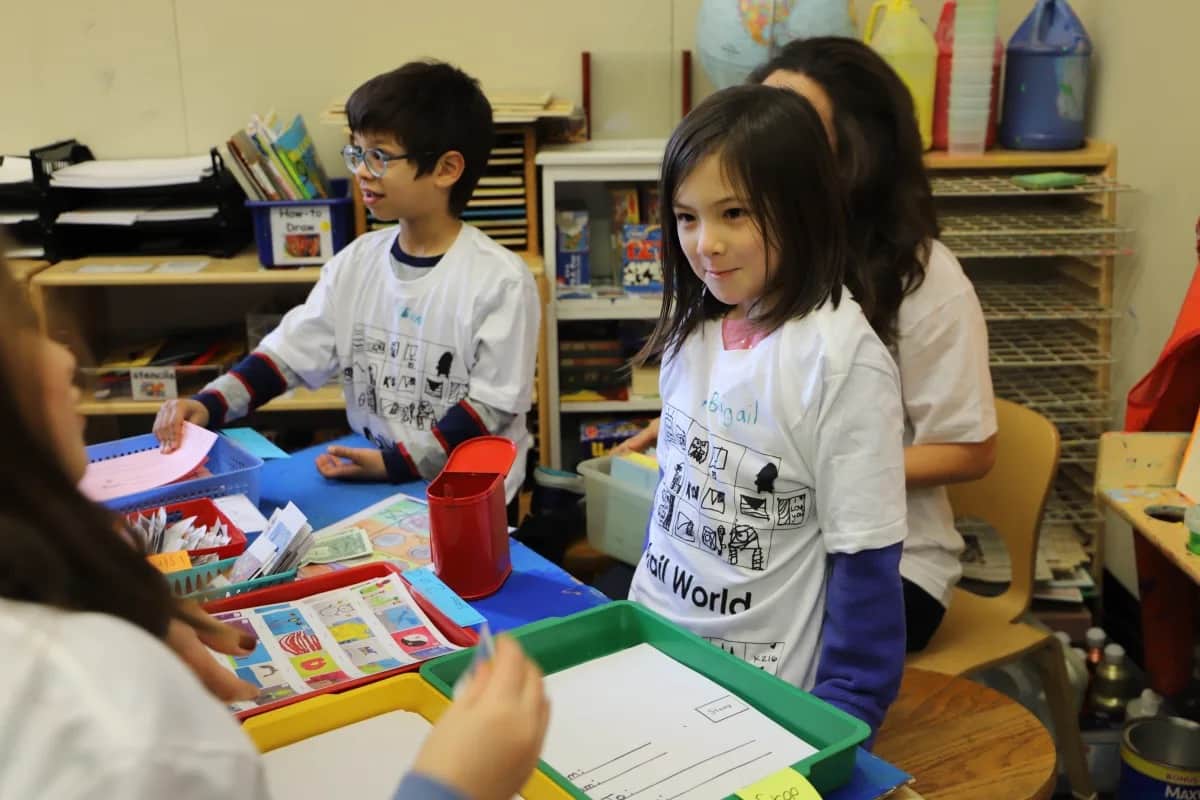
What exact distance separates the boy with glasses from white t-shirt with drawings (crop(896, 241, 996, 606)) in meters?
0.63

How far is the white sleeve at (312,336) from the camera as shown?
2.04 metres

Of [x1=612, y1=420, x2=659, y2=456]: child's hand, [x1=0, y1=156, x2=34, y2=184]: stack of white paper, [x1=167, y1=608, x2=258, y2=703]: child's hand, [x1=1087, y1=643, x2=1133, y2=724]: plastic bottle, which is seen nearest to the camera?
[x1=167, y1=608, x2=258, y2=703]: child's hand

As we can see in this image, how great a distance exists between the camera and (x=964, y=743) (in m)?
1.48

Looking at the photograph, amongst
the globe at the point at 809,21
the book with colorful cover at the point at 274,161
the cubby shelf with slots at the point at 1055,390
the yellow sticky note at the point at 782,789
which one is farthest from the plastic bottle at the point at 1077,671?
the book with colorful cover at the point at 274,161

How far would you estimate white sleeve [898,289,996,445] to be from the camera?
66.3 inches

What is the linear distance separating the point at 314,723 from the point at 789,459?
1.80 ft

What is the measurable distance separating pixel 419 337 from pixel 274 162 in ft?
3.15

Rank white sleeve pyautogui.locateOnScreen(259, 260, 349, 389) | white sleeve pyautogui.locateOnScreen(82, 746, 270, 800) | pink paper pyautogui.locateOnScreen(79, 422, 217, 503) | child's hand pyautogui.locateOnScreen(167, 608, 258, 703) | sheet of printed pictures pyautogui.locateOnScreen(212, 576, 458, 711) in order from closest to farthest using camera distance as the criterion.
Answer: white sleeve pyautogui.locateOnScreen(82, 746, 270, 800)
child's hand pyautogui.locateOnScreen(167, 608, 258, 703)
sheet of printed pictures pyautogui.locateOnScreen(212, 576, 458, 711)
pink paper pyautogui.locateOnScreen(79, 422, 217, 503)
white sleeve pyautogui.locateOnScreen(259, 260, 349, 389)

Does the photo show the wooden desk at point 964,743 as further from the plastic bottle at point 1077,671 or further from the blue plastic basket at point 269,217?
the blue plastic basket at point 269,217

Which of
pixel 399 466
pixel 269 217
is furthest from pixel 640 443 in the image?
pixel 269 217

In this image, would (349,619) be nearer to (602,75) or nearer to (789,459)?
(789,459)

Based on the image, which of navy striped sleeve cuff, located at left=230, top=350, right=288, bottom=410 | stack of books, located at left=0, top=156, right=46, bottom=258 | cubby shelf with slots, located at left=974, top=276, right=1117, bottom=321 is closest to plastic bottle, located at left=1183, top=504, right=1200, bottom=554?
cubby shelf with slots, located at left=974, top=276, right=1117, bottom=321

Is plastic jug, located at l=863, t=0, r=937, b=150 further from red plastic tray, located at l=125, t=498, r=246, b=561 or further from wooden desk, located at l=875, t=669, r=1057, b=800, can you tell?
red plastic tray, located at l=125, t=498, r=246, b=561

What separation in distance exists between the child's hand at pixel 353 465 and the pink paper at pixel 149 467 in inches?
7.3
